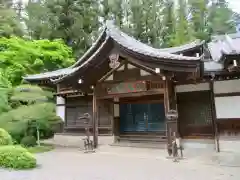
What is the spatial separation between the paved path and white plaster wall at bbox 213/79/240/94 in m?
3.15

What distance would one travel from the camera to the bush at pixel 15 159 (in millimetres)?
6719

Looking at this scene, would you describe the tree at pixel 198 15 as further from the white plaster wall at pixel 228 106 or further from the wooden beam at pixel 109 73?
the wooden beam at pixel 109 73

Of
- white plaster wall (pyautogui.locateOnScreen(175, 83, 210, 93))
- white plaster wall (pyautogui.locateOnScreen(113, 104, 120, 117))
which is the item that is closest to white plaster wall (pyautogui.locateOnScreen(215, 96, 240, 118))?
white plaster wall (pyautogui.locateOnScreen(175, 83, 210, 93))

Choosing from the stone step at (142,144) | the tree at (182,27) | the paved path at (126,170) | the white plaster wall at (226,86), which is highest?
the tree at (182,27)

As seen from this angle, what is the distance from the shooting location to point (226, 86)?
9320 mm

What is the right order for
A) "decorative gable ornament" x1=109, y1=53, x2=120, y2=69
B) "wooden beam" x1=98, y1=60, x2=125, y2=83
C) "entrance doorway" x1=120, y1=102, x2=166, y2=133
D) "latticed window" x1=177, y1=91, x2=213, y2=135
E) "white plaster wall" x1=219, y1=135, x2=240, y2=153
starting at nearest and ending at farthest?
"white plaster wall" x1=219, y1=135, x2=240, y2=153 < "decorative gable ornament" x1=109, y1=53, x2=120, y2=69 < "latticed window" x1=177, y1=91, x2=213, y2=135 < "wooden beam" x1=98, y1=60, x2=125, y2=83 < "entrance doorway" x1=120, y1=102, x2=166, y2=133

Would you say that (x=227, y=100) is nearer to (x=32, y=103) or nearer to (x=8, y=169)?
(x=8, y=169)

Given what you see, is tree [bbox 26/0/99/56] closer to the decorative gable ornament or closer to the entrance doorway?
the entrance doorway

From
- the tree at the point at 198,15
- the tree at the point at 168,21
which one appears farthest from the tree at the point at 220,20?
the tree at the point at 168,21

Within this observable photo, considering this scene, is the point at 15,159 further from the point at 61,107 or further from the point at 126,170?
the point at 61,107

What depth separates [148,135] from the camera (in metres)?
11.2

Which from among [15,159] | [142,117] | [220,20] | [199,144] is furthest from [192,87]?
[220,20]

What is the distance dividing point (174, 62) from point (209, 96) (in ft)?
9.11

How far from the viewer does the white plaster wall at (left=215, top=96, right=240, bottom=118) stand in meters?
9.12
